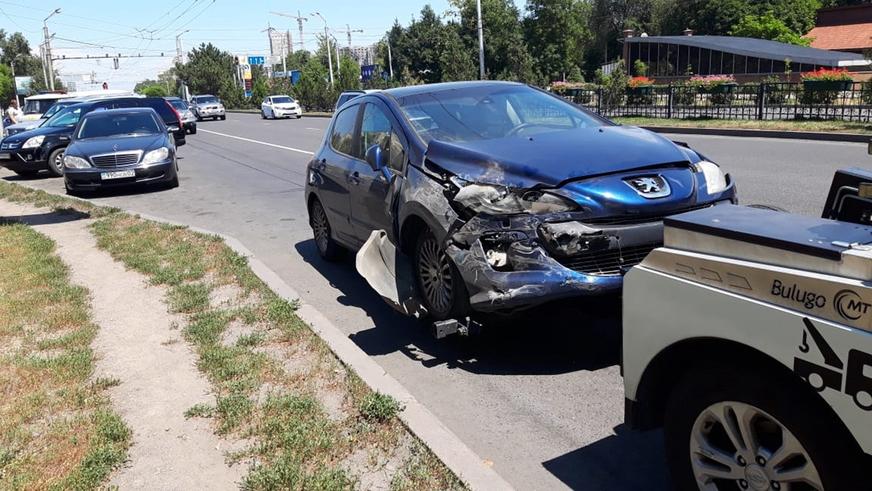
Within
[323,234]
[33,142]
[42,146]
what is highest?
[33,142]

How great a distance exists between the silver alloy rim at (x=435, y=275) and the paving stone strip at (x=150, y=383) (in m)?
1.56

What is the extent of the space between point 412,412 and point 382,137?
2.67 m

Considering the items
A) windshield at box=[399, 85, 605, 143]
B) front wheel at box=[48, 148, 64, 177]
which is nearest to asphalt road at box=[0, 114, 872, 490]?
windshield at box=[399, 85, 605, 143]

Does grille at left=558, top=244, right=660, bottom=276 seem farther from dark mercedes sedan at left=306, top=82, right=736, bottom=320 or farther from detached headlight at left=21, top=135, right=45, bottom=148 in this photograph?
detached headlight at left=21, top=135, right=45, bottom=148

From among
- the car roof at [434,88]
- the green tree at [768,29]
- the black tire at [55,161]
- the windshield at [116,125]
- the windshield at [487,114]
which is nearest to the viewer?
the windshield at [487,114]

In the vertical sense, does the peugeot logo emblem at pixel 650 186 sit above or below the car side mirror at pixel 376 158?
below

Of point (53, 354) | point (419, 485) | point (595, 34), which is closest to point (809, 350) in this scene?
point (419, 485)

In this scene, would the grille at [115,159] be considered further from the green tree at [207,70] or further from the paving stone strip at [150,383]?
the green tree at [207,70]

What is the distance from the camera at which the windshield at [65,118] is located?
19.4 metres

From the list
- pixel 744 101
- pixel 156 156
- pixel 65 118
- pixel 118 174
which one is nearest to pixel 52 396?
pixel 118 174

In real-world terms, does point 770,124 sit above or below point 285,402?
above

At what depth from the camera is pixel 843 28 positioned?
74625mm

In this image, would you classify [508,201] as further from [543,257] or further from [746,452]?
[746,452]

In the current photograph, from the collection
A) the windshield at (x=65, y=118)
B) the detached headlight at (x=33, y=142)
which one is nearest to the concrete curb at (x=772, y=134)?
the windshield at (x=65, y=118)
